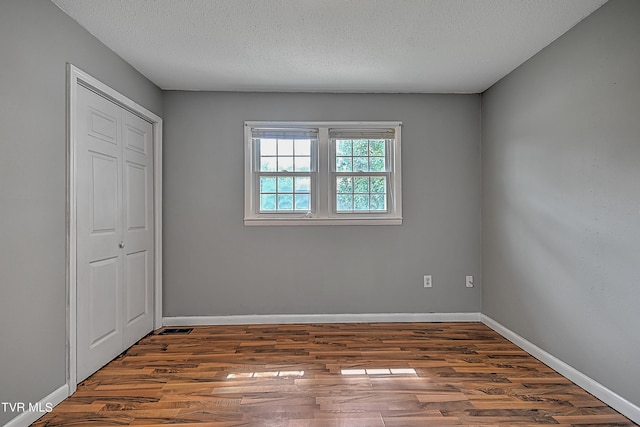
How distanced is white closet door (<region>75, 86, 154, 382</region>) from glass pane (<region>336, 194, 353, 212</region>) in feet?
6.13

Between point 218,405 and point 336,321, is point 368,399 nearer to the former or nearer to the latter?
point 218,405

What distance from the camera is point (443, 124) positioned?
4.09 m

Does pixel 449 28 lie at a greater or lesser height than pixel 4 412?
greater

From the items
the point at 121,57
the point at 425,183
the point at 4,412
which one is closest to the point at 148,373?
the point at 4,412

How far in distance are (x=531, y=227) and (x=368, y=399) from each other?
1.94 metres

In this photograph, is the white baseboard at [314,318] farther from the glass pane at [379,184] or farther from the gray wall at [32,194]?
the gray wall at [32,194]

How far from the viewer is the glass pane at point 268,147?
4070 millimetres

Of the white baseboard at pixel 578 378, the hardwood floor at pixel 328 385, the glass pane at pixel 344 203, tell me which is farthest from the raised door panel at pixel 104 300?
the white baseboard at pixel 578 378

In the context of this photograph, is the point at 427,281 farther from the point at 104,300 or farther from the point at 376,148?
the point at 104,300

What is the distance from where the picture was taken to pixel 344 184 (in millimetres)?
4105

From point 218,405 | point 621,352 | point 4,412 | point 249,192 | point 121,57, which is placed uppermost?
point 121,57

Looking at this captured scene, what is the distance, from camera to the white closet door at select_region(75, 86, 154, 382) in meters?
2.64

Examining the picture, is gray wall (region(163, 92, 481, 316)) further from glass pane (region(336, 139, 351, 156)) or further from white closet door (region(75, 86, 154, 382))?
white closet door (region(75, 86, 154, 382))

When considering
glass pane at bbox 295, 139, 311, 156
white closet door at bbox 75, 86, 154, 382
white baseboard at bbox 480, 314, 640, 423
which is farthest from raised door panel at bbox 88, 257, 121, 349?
white baseboard at bbox 480, 314, 640, 423
